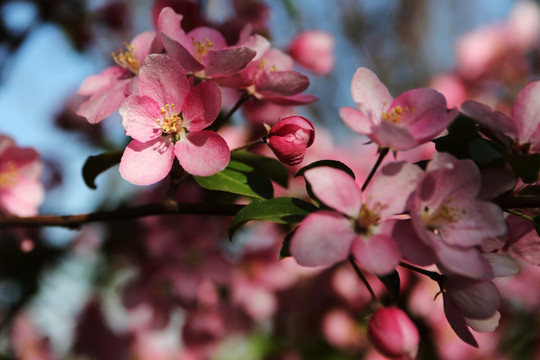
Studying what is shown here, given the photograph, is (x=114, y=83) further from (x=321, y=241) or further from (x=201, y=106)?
(x=321, y=241)

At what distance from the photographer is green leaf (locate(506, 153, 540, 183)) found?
0.58 meters

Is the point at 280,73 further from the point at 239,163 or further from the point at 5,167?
the point at 5,167

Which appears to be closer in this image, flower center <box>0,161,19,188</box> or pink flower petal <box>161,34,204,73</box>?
pink flower petal <box>161,34,204,73</box>

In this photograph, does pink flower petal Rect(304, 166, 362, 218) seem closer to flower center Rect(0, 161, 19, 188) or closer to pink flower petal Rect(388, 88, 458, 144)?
pink flower petal Rect(388, 88, 458, 144)

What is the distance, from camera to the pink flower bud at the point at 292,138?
630 mm

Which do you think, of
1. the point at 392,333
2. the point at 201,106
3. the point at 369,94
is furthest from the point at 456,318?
the point at 201,106

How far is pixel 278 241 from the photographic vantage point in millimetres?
1547

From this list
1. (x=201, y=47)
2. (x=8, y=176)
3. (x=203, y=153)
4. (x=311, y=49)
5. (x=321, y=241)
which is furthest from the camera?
(x=311, y=49)

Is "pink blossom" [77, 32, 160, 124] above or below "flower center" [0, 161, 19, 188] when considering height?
above

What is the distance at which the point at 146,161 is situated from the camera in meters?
0.64

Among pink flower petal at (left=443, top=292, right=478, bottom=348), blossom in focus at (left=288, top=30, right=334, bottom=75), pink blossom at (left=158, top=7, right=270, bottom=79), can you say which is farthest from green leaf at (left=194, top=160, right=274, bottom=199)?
blossom in focus at (left=288, top=30, right=334, bottom=75)

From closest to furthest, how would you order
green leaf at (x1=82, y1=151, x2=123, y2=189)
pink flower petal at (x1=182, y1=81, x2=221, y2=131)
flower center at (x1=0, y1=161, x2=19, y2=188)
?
1. pink flower petal at (x1=182, y1=81, x2=221, y2=131)
2. green leaf at (x1=82, y1=151, x2=123, y2=189)
3. flower center at (x1=0, y1=161, x2=19, y2=188)

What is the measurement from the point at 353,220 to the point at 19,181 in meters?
0.66

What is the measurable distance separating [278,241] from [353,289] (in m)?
0.27
